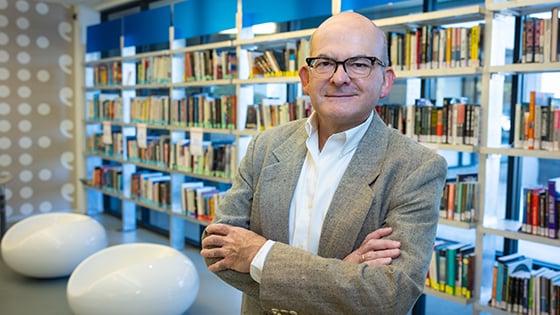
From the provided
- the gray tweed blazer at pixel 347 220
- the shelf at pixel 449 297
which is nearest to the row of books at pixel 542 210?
the shelf at pixel 449 297

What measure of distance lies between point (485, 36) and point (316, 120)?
1.82 m

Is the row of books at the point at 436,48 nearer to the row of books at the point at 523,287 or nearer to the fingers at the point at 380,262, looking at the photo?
the row of books at the point at 523,287

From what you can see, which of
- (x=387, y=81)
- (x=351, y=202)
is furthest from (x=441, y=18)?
(x=351, y=202)

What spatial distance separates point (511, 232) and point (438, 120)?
747mm

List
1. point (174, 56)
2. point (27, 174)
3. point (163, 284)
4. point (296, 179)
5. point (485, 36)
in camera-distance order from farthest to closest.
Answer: point (27, 174), point (174, 56), point (163, 284), point (485, 36), point (296, 179)

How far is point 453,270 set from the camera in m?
3.09

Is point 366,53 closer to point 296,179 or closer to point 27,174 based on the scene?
point 296,179

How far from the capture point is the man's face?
1301 millimetres

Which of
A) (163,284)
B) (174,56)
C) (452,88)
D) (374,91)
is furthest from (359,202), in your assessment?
(174,56)

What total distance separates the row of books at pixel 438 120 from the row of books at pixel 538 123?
0.22 meters

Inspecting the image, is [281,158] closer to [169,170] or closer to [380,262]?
[380,262]

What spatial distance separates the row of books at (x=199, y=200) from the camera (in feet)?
16.5

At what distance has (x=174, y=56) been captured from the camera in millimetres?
5426

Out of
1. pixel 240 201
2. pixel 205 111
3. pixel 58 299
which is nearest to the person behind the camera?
pixel 240 201
